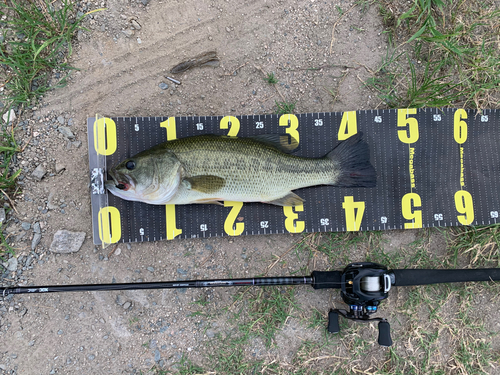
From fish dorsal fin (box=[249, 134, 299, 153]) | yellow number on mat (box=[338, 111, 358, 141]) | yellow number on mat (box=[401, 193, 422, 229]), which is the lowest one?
yellow number on mat (box=[401, 193, 422, 229])

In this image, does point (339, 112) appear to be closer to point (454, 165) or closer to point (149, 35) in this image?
point (454, 165)

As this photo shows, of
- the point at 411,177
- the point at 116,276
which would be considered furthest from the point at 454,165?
the point at 116,276

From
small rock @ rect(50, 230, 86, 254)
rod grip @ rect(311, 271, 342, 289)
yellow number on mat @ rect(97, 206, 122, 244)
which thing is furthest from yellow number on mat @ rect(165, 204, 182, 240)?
rod grip @ rect(311, 271, 342, 289)

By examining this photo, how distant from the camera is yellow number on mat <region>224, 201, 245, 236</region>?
142 inches

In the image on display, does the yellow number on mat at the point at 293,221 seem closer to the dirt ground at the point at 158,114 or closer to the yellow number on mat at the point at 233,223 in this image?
the dirt ground at the point at 158,114

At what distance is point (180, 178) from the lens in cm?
319

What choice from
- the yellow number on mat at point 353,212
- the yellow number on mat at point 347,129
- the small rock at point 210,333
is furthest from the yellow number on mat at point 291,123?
the small rock at point 210,333

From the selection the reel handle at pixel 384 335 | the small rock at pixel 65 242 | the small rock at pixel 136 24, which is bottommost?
the reel handle at pixel 384 335

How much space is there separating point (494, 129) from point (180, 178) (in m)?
3.81

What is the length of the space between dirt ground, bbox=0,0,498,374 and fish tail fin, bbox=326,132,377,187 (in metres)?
0.58

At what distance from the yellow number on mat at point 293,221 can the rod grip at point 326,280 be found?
586 millimetres

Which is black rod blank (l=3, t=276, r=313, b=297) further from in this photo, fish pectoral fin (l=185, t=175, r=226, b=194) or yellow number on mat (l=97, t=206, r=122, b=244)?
fish pectoral fin (l=185, t=175, r=226, b=194)

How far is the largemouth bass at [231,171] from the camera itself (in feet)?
10.4

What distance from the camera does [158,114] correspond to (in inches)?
146
